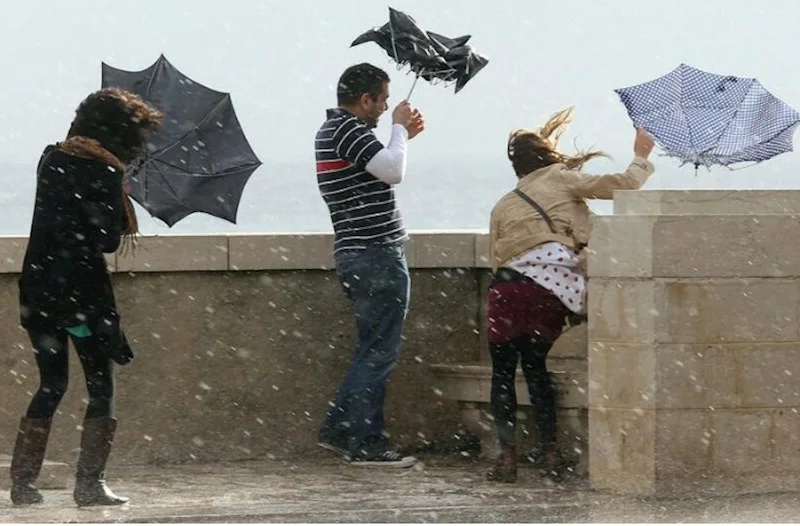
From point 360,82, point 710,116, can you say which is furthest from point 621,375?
Result: point 710,116

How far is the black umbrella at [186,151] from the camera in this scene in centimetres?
1202

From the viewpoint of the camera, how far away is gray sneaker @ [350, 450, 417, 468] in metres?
10.4

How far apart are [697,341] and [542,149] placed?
1.41 m

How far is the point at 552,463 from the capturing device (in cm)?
980

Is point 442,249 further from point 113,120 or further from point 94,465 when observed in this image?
point 94,465

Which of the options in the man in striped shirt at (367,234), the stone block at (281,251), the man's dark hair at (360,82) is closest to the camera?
the man in striped shirt at (367,234)

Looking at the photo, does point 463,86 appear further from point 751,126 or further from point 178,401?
point 178,401

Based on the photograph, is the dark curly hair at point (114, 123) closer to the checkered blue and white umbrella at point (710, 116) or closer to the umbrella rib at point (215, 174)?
the checkered blue and white umbrella at point (710, 116)

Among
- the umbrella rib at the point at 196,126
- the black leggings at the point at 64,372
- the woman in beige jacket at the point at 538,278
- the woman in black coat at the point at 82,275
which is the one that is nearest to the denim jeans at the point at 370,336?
the woman in beige jacket at the point at 538,278

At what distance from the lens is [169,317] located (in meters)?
11.1

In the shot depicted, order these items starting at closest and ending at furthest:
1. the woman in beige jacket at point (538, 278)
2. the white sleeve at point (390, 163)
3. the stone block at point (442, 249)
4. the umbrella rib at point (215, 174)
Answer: the woman in beige jacket at point (538, 278) < the white sleeve at point (390, 163) < the stone block at point (442, 249) < the umbrella rib at point (215, 174)

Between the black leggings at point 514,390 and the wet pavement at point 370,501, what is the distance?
10.2 inches

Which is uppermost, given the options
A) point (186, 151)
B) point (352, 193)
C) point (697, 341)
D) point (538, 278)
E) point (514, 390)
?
point (186, 151)

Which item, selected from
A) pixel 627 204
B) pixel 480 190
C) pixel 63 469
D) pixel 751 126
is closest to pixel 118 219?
pixel 63 469
